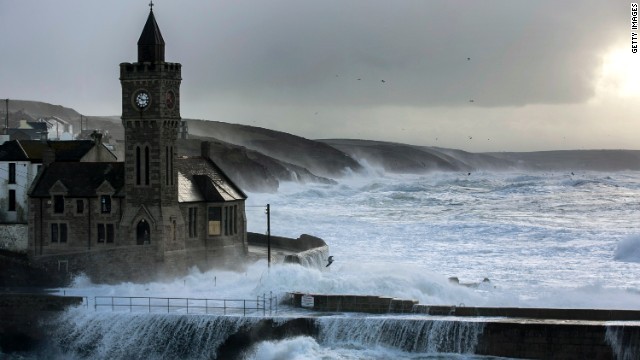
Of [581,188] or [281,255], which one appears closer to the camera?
[281,255]

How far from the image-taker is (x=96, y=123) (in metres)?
172

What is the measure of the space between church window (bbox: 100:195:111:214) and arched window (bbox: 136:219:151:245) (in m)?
2.12

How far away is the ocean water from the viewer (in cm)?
3806

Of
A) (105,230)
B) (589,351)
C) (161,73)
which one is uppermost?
(161,73)

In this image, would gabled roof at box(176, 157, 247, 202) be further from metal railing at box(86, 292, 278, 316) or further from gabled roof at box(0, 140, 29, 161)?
gabled roof at box(0, 140, 29, 161)

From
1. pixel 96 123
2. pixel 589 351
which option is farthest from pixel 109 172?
pixel 96 123

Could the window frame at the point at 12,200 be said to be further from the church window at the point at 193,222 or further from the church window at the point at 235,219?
the church window at the point at 235,219

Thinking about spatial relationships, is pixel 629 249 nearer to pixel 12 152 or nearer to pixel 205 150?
pixel 205 150

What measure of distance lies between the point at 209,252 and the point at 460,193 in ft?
283

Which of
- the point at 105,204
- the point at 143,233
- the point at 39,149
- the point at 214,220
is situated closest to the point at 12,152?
the point at 39,149

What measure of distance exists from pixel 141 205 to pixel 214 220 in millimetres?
4009

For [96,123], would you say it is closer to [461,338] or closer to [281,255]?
[281,255]

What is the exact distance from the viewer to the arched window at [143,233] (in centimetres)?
4894

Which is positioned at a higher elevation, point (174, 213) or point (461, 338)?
point (174, 213)
